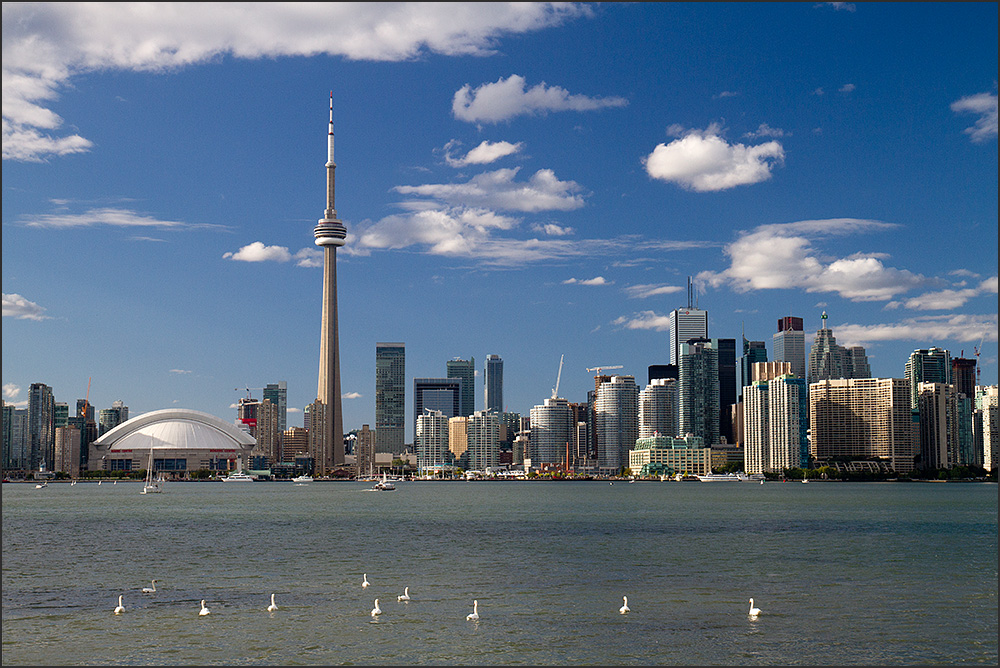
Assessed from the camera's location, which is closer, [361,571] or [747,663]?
[747,663]

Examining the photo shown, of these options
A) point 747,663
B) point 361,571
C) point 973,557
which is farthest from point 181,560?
point 973,557

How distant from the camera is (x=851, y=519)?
105562 mm

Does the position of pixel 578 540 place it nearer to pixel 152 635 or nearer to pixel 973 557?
pixel 973 557

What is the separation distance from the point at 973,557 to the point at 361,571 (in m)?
38.0

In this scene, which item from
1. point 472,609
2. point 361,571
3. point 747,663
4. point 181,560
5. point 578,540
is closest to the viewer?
point 747,663

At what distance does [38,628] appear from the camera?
114ft

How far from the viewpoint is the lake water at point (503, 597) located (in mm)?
31375

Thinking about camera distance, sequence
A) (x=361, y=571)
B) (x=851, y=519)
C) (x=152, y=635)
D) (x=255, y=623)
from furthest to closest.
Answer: (x=851, y=519), (x=361, y=571), (x=255, y=623), (x=152, y=635)

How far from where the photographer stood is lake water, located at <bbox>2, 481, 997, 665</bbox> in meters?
31.4

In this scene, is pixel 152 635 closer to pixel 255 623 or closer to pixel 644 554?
pixel 255 623

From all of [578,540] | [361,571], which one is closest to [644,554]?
[578,540]

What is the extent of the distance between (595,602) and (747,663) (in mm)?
11907

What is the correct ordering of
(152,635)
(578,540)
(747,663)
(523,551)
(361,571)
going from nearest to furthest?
(747,663) → (152,635) → (361,571) → (523,551) → (578,540)

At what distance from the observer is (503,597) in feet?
140
